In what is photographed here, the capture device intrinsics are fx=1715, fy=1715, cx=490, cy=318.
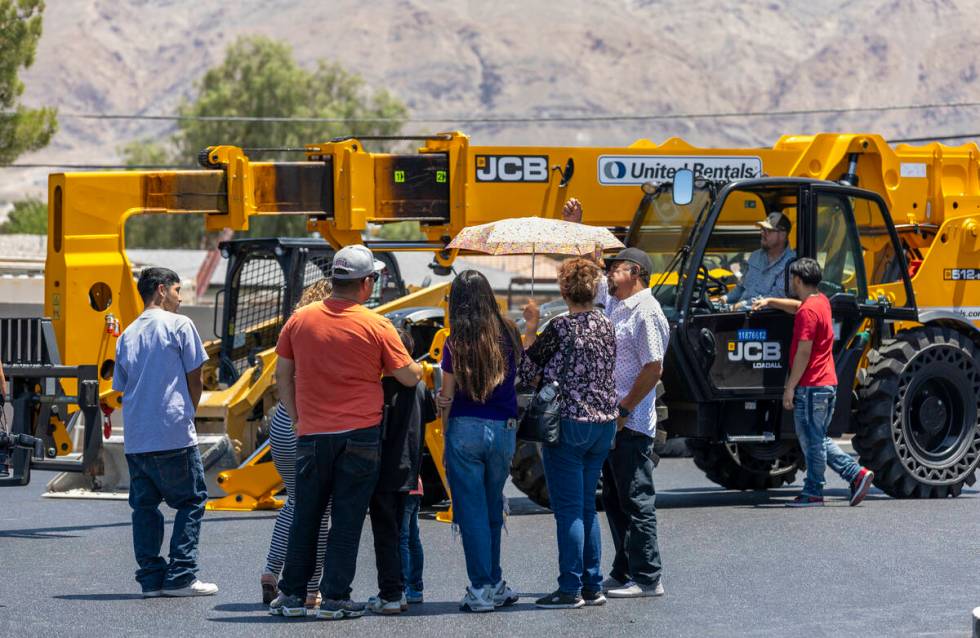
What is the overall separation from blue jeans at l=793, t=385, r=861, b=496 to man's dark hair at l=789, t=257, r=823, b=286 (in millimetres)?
789

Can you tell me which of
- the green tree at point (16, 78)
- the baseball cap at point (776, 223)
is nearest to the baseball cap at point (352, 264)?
the baseball cap at point (776, 223)

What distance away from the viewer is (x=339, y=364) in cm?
842

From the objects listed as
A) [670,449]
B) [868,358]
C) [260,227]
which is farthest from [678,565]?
[260,227]

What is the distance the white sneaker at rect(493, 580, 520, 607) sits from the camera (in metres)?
8.82

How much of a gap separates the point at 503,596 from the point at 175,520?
1.84m

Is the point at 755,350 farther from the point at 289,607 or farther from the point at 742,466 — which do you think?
the point at 289,607

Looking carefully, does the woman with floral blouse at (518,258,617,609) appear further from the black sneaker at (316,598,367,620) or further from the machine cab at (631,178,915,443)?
the machine cab at (631,178,915,443)

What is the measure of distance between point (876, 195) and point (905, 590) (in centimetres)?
510

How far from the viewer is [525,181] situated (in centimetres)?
1419

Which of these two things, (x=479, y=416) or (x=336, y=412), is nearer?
(x=336, y=412)

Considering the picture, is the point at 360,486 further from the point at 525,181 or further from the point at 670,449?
the point at 670,449

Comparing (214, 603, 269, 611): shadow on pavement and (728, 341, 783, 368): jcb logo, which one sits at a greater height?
(728, 341, 783, 368): jcb logo

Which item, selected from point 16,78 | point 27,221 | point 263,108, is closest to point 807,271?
point 16,78

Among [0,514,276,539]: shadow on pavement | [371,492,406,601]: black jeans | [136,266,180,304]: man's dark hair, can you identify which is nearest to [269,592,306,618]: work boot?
[371,492,406,601]: black jeans
